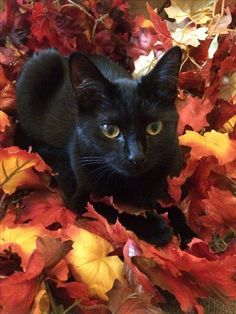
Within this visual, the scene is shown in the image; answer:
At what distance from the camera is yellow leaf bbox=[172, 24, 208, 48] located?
1201 mm

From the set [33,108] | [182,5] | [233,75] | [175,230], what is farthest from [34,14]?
[175,230]

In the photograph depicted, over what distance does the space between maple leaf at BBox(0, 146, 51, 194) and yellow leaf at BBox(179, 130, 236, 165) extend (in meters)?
0.29

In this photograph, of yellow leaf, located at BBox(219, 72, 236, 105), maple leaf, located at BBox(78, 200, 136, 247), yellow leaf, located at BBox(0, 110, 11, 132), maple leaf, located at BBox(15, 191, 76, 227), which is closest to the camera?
maple leaf, located at BBox(78, 200, 136, 247)

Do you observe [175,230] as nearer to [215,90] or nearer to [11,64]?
[215,90]

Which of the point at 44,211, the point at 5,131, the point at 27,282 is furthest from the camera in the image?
the point at 5,131

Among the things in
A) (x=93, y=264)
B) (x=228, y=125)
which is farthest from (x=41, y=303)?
(x=228, y=125)

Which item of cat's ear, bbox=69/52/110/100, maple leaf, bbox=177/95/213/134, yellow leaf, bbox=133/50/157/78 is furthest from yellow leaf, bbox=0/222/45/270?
yellow leaf, bbox=133/50/157/78

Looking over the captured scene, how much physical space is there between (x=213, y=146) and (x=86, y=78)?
0.28 m

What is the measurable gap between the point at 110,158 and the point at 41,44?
1.64 feet

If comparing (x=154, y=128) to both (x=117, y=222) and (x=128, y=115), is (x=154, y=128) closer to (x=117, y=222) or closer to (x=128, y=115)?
(x=128, y=115)

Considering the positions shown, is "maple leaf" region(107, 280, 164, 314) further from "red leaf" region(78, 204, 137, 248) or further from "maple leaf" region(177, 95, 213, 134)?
"maple leaf" region(177, 95, 213, 134)

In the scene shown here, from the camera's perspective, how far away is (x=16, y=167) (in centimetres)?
90

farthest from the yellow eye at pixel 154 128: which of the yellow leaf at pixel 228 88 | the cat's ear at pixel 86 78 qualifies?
the yellow leaf at pixel 228 88

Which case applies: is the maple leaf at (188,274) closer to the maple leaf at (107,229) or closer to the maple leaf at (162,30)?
the maple leaf at (107,229)
